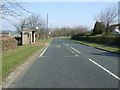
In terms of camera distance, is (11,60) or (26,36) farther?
(26,36)

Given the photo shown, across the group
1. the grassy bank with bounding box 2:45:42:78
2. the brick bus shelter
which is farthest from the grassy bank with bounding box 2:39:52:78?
the brick bus shelter

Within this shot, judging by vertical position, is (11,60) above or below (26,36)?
below

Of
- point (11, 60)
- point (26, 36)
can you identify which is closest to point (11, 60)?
point (11, 60)

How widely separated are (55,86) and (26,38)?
37.1 metres

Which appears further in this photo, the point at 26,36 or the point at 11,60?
the point at 26,36

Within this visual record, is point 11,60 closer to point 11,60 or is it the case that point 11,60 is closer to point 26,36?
point 11,60

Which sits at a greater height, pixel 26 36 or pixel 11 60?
pixel 26 36

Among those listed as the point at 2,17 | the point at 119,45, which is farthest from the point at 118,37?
the point at 2,17

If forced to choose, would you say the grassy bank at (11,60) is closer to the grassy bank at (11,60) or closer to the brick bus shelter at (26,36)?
the grassy bank at (11,60)

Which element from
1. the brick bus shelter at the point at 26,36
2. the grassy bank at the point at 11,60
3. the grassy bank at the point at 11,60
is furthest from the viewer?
the brick bus shelter at the point at 26,36

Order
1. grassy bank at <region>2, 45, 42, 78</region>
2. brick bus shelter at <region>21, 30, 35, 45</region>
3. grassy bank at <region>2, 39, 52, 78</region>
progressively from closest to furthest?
grassy bank at <region>2, 39, 52, 78</region>, grassy bank at <region>2, 45, 42, 78</region>, brick bus shelter at <region>21, 30, 35, 45</region>

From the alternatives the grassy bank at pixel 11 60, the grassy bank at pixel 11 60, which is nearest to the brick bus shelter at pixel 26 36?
the grassy bank at pixel 11 60

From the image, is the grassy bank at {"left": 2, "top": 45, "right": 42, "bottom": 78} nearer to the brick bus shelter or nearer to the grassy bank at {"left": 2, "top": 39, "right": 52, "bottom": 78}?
the grassy bank at {"left": 2, "top": 39, "right": 52, "bottom": 78}

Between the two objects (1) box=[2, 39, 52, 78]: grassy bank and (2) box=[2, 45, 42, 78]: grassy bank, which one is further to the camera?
(2) box=[2, 45, 42, 78]: grassy bank
